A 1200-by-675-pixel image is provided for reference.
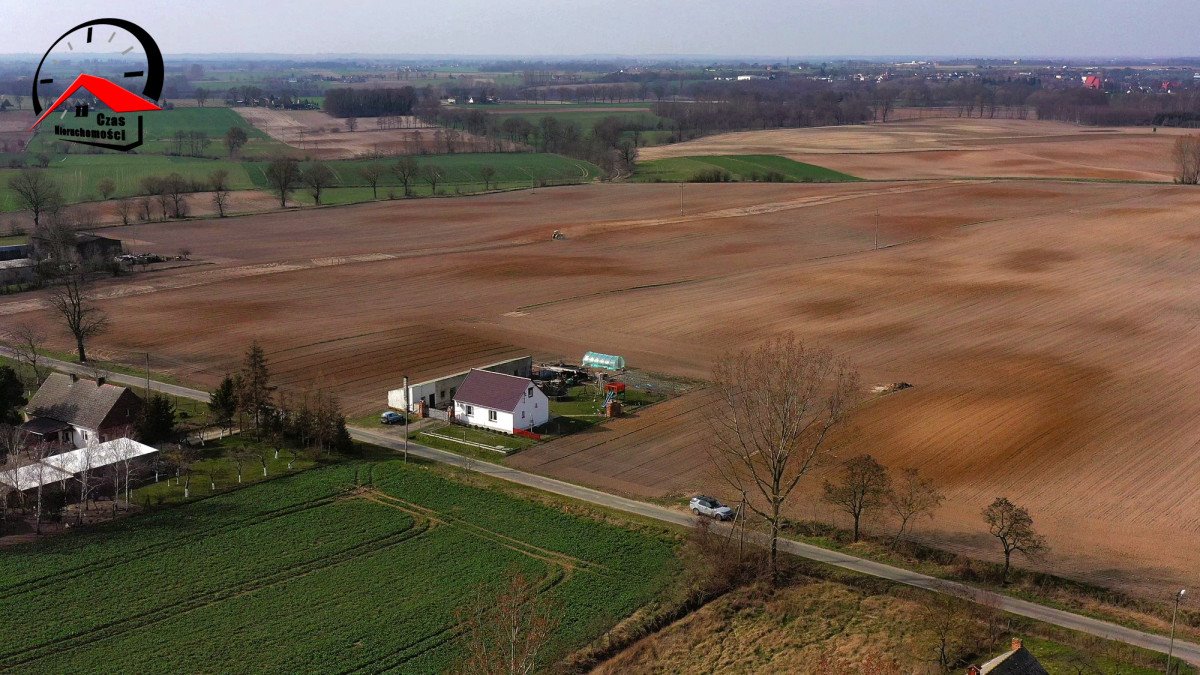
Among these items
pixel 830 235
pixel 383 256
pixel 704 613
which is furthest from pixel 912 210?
pixel 704 613

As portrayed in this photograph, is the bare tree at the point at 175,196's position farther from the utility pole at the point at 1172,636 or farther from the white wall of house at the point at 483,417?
the utility pole at the point at 1172,636

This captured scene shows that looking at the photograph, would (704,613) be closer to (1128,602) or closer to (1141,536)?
(1128,602)

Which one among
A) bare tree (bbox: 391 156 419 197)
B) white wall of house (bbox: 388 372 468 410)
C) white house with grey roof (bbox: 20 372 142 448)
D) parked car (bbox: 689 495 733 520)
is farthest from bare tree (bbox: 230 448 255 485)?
bare tree (bbox: 391 156 419 197)

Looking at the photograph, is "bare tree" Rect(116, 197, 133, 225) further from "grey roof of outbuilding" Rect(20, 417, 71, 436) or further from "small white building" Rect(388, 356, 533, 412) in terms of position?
"small white building" Rect(388, 356, 533, 412)

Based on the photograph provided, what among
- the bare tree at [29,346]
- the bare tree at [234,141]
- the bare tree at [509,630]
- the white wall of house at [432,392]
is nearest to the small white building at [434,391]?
the white wall of house at [432,392]

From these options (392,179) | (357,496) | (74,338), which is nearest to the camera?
(357,496)
